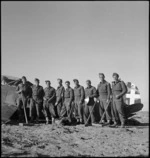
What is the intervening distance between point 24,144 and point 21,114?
17.5 feet

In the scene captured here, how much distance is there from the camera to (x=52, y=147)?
5844 millimetres

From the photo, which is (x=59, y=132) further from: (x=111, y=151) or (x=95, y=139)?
(x=111, y=151)

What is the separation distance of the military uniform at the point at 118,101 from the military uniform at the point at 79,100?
60.5 inches

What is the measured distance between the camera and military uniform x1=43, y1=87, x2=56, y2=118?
11422 mm

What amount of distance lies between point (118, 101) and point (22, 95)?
13.9 ft

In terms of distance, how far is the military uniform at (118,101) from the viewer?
9.82m

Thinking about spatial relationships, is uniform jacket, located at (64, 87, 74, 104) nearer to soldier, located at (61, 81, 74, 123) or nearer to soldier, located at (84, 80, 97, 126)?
soldier, located at (61, 81, 74, 123)

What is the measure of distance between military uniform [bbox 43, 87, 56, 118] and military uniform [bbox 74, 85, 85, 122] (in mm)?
1011

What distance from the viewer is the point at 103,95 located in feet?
34.8

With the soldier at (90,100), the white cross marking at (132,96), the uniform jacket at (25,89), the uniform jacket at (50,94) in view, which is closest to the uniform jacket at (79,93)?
the soldier at (90,100)

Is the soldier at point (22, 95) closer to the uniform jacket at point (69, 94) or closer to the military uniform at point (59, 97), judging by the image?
the military uniform at point (59, 97)

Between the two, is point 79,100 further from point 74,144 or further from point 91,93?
point 74,144

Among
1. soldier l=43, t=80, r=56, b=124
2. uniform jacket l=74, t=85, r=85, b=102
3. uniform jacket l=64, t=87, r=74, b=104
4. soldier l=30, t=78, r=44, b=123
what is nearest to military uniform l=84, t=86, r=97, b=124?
uniform jacket l=74, t=85, r=85, b=102

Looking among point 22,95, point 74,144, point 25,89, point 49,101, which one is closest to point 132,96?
point 49,101
